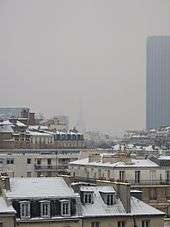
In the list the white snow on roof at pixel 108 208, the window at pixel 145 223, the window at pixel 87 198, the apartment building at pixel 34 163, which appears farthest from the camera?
the apartment building at pixel 34 163

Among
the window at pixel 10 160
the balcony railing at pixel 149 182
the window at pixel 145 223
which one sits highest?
the window at pixel 145 223

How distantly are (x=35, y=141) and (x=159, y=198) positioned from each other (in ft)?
130

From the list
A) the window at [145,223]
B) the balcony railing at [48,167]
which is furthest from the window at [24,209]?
the balcony railing at [48,167]

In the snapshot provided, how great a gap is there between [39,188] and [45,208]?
1463mm

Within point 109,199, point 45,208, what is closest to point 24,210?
point 45,208

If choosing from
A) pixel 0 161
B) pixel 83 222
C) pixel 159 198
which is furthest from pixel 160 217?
pixel 0 161

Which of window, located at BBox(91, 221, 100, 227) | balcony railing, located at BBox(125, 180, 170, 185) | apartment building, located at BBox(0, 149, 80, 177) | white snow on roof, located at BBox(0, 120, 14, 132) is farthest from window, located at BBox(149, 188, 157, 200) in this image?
white snow on roof, located at BBox(0, 120, 14, 132)

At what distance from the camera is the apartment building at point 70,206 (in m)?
32.2

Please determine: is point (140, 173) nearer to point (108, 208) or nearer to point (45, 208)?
point (108, 208)

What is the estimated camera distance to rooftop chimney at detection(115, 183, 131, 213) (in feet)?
112

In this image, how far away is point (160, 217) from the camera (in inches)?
1352

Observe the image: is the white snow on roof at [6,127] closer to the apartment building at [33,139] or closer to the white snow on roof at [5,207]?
the apartment building at [33,139]

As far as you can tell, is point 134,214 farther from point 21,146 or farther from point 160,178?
point 21,146

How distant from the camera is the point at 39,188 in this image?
1330 inches
